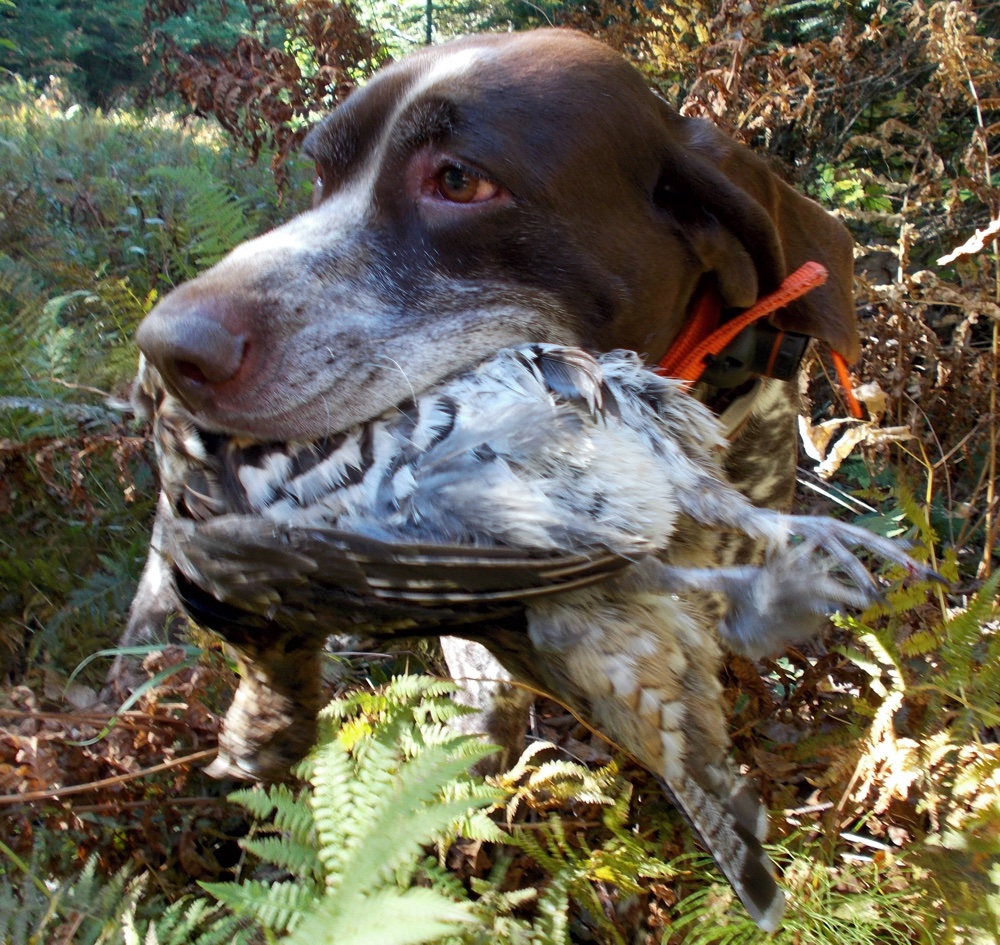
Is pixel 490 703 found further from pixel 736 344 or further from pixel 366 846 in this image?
pixel 366 846

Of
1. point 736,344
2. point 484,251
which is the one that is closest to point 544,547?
point 484,251

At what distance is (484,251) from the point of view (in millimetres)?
2045

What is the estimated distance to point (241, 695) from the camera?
2.06 m

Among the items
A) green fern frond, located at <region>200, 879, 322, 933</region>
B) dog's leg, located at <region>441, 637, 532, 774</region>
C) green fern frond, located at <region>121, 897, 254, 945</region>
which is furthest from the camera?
dog's leg, located at <region>441, 637, 532, 774</region>

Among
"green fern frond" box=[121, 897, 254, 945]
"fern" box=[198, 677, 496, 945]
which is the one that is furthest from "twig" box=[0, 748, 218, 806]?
"fern" box=[198, 677, 496, 945]

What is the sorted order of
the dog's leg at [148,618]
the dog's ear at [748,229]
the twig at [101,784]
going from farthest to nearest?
the dog's leg at [148,618], the dog's ear at [748,229], the twig at [101,784]

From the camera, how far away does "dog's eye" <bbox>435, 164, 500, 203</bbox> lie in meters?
2.01

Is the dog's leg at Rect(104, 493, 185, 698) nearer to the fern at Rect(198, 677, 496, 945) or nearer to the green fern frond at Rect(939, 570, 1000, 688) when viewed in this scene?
the fern at Rect(198, 677, 496, 945)

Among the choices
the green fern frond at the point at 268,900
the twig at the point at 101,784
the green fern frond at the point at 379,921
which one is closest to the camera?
the green fern frond at the point at 379,921

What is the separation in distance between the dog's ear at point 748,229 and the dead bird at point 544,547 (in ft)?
2.65

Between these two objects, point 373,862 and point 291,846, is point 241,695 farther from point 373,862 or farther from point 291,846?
point 373,862

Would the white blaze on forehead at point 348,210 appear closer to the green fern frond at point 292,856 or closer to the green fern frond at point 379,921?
the green fern frond at point 292,856

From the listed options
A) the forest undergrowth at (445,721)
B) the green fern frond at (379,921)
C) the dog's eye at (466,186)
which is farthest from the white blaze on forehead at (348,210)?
the green fern frond at (379,921)

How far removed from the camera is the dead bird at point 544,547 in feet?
4.38
